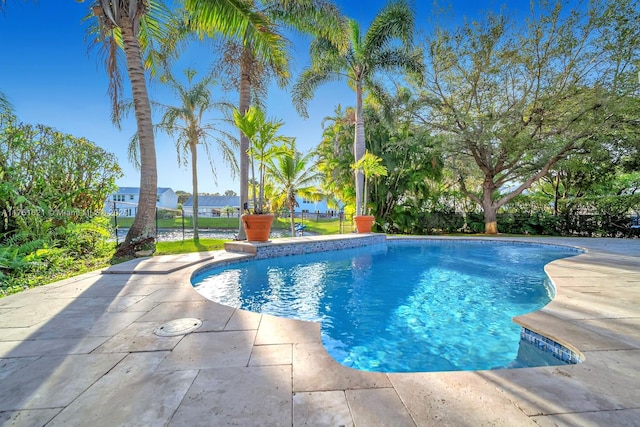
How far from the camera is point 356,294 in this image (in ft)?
16.5

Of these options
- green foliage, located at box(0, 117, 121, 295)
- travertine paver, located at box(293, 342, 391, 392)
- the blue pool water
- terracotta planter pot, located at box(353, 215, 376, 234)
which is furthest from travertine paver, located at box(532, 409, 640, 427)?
terracotta planter pot, located at box(353, 215, 376, 234)

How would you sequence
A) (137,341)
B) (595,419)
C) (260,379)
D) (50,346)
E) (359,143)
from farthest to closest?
(359,143) < (137,341) < (50,346) < (260,379) < (595,419)

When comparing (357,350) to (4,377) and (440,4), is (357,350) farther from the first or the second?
(440,4)

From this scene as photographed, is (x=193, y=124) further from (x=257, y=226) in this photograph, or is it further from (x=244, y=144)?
(x=257, y=226)

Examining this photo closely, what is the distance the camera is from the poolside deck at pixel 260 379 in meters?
1.56

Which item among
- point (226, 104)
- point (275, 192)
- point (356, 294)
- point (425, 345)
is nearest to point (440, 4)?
point (226, 104)

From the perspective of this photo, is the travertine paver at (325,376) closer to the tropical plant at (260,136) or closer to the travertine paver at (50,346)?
the travertine paver at (50,346)

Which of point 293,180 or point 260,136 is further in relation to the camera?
point 293,180

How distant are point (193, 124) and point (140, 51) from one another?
5.85 metres

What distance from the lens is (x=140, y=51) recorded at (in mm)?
7043

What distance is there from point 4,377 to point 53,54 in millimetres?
12469

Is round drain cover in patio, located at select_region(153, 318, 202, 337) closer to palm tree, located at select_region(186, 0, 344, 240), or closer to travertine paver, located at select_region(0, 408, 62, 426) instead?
travertine paver, located at select_region(0, 408, 62, 426)

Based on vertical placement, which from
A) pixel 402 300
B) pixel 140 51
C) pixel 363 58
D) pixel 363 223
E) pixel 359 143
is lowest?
pixel 402 300

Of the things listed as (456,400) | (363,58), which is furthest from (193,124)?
(456,400)
